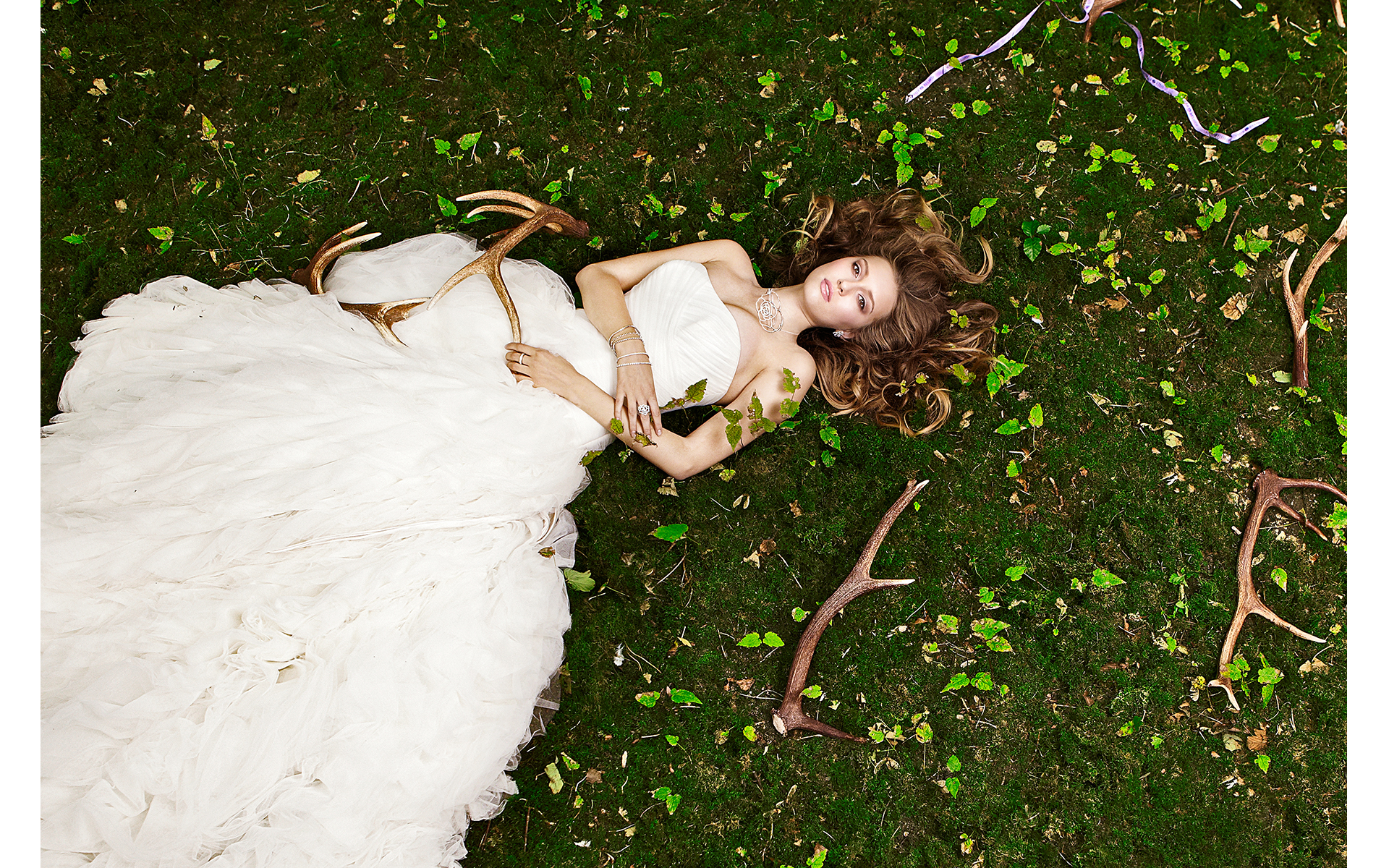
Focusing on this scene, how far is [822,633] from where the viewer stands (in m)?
3.96

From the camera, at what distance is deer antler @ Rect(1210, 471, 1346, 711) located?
13.2 ft

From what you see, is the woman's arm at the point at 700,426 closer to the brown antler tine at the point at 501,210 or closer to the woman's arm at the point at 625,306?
the woman's arm at the point at 625,306

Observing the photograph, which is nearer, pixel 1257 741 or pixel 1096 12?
pixel 1257 741

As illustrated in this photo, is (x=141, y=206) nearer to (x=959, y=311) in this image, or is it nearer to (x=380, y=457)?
(x=380, y=457)

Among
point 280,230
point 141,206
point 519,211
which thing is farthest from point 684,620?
point 141,206

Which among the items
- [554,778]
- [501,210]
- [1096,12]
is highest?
[1096,12]

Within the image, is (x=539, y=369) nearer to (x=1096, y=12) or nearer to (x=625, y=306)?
(x=625, y=306)

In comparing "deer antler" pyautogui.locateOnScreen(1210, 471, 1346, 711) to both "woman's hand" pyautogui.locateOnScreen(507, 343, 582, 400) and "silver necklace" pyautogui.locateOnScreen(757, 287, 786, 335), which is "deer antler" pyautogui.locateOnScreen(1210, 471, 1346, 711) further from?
"woman's hand" pyautogui.locateOnScreen(507, 343, 582, 400)

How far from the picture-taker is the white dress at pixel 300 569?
2.72m

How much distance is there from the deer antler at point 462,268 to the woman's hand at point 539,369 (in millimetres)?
84

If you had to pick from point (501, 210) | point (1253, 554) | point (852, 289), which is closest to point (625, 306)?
point (501, 210)

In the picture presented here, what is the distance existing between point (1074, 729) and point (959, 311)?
2.38m

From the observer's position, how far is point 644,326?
3.87m

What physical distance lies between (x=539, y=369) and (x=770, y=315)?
1292 millimetres
